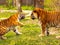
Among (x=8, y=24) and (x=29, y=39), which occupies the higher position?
(x=8, y=24)

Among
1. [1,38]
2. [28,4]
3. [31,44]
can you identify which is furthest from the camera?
[28,4]

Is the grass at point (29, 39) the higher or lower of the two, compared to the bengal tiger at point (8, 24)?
lower

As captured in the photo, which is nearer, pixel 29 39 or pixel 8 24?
pixel 29 39

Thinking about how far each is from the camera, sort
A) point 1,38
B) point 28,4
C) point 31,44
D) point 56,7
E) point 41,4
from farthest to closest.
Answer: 1. point 28,4
2. point 41,4
3. point 56,7
4. point 1,38
5. point 31,44

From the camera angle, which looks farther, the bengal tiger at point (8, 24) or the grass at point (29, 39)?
the bengal tiger at point (8, 24)

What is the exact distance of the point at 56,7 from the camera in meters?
13.2

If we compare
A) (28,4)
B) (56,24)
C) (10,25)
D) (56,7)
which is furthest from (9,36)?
(28,4)

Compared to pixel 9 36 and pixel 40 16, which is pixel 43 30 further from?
pixel 9 36

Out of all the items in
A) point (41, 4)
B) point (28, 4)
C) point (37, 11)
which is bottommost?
point (28, 4)

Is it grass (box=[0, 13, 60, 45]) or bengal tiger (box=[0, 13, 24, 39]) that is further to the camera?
bengal tiger (box=[0, 13, 24, 39])

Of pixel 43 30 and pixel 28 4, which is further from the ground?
pixel 43 30

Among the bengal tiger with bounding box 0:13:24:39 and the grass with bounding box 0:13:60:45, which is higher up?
the bengal tiger with bounding box 0:13:24:39

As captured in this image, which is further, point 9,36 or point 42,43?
point 9,36

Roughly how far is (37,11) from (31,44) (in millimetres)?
1553
